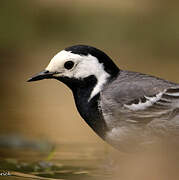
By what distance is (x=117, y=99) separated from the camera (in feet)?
19.8

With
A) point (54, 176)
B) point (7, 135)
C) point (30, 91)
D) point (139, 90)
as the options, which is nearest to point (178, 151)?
point (139, 90)

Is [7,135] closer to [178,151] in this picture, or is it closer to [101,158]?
[101,158]

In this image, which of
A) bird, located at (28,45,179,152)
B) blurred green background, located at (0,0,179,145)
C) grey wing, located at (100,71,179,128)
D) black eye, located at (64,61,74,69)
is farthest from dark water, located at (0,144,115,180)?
blurred green background, located at (0,0,179,145)

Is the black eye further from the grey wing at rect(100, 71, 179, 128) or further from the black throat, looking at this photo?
the grey wing at rect(100, 71, 179, 128)

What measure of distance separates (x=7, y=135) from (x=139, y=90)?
1.82 meters

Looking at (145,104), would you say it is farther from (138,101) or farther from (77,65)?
(77,65)

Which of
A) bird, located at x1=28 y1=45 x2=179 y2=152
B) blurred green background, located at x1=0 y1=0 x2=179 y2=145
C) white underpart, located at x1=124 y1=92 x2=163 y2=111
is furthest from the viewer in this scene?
blurred green background, located at x1=0 y1=0 x2=179 y2=145

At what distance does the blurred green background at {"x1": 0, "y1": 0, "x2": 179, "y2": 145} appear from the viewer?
890 cm

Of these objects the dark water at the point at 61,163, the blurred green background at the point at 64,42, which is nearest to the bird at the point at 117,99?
the dark water at the point at 61,163

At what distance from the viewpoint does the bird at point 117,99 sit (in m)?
5.94

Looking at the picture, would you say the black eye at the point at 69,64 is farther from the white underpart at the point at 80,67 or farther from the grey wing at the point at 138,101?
the grey wing at the point at 138,101

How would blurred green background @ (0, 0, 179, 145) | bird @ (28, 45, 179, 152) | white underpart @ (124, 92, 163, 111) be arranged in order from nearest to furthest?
bird @ (28, 45, 179, 152)
white underpart @ (124, 92, 163, 111)
blurred green background @ (0, 0, 179, 145)

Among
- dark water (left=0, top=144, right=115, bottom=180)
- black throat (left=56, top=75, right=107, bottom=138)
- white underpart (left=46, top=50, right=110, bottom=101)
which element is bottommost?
dark water (left=0, top=144, right=115, bottom=180)

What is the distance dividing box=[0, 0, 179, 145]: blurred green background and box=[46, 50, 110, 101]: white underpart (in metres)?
1.97
